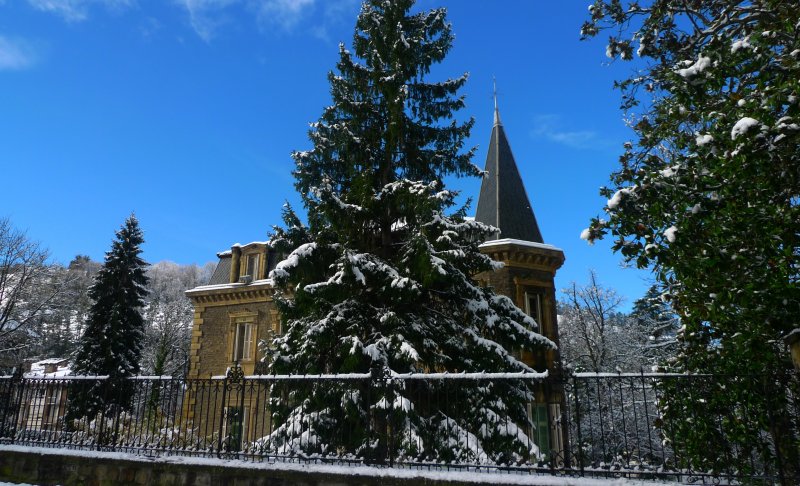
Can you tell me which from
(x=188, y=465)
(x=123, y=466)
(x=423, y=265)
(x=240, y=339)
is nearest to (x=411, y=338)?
(x=423, y=265)

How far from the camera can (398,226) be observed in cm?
1211

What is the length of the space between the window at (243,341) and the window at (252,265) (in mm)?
2403

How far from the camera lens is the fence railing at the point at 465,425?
6.47 metres

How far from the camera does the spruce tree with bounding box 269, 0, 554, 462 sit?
31.1 feet

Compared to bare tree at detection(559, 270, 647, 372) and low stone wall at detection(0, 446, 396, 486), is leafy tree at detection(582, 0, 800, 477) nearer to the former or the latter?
low stone wall at detection(0, 446, 396, 486)

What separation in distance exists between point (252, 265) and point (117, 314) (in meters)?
7.80

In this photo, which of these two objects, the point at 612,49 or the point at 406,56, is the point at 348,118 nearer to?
the point at 406,56

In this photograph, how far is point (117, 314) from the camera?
26359mm

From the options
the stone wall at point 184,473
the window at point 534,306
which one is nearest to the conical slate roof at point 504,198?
the window at point 534,306

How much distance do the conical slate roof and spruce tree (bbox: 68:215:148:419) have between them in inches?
758

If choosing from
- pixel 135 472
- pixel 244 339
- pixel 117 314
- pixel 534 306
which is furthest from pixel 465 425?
pixel 117 314

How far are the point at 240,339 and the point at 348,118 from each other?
15.0 m

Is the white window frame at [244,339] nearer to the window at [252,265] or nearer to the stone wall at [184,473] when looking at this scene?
the window at [252,265]

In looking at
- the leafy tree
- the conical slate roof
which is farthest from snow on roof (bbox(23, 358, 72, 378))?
the leafy tree
